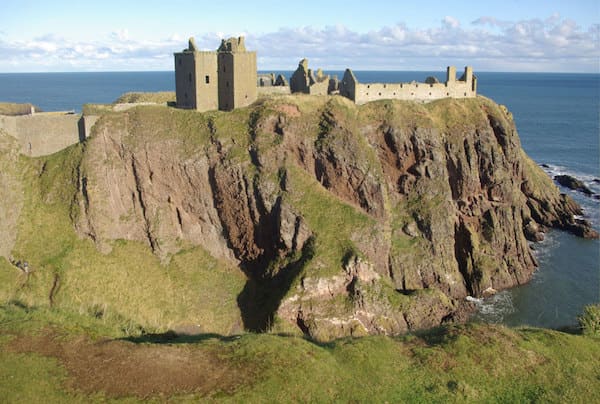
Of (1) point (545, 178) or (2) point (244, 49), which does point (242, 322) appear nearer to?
(2) point (244, 49)

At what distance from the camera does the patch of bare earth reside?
23.8 m

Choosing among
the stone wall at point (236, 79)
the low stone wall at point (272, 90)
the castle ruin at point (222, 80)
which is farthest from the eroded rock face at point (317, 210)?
the low stone wall at point (272, 90)

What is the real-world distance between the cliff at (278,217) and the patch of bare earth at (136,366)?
20.6 metres

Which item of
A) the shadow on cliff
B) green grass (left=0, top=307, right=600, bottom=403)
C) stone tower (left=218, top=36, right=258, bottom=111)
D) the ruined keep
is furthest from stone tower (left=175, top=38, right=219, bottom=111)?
green grass (left=0, top=307, right=600, bottom=403)

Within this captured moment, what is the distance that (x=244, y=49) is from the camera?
63.6m

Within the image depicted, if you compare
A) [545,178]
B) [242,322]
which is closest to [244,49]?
[242,322]

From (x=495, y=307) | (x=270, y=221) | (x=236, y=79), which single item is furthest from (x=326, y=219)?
(x=495, y=307)

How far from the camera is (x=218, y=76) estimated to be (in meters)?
63.9

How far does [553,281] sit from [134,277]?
4954 cm

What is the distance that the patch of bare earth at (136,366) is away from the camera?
23766 millimetres

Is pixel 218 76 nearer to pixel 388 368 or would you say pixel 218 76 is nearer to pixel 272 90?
pixel 272 90

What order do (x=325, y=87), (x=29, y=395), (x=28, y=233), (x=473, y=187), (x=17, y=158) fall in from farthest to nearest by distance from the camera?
(x=325, y=87) → (x=473, y=187) → (x=17, y=158) → (x=28, y=233) → (x=29, y=395)

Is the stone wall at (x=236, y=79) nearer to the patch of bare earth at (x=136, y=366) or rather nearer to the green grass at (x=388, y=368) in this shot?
the green grass at (x=388, y=368)

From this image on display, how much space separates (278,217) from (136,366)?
30844 millimetres
